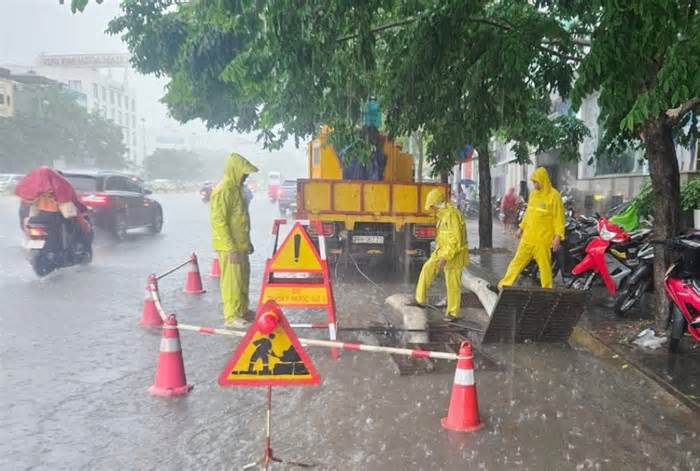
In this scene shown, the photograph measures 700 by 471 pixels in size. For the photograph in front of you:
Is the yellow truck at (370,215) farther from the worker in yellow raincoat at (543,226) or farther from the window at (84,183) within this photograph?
the window at (84,183)

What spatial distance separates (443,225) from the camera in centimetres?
697

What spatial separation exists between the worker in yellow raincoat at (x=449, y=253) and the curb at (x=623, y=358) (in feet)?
4.53

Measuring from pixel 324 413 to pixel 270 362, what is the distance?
1.06 metres

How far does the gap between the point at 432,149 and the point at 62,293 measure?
19.3 feet

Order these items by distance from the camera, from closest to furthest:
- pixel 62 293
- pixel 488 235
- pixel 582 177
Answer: pixel 62 293
pixel 488 235
pixel 582 177

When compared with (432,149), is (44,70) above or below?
above

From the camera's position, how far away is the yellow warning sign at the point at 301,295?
5762mm

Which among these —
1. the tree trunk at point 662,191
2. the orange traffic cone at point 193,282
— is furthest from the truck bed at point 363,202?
the tree trunk at point 662,191

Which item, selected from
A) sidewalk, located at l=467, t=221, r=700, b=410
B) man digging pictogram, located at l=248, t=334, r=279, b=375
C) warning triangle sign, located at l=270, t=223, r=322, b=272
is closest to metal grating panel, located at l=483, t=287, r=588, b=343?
sidewalk, located at l=467, t=221, r=700, b=410

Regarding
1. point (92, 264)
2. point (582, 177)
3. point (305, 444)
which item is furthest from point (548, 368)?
point (582, 177)

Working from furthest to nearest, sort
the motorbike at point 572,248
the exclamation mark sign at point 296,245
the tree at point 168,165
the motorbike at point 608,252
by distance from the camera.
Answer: the tree at point 168,165
the motorbike at point 572,248
the motorbike at point 608,252
the exclamation mark sign at point 296,245

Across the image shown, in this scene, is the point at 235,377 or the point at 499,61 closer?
the point at 235,377

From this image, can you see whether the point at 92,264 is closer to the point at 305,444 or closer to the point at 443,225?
the point at 443,225

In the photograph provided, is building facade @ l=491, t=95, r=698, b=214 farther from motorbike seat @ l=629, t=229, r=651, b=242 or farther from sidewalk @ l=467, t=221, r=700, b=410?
sidewalk @ l=467, t=221, r=700, b=410
